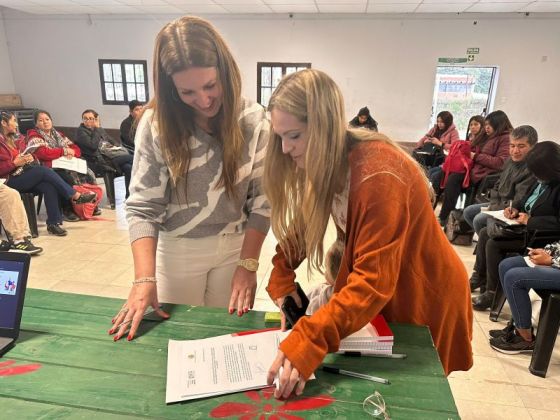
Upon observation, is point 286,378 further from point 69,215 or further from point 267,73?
point 267,73

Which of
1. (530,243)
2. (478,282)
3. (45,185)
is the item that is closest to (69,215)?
(45,185)

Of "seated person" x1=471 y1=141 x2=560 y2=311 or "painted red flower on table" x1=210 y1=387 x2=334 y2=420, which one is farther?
"seated person" x1=471 y1=141 x2=560 y2=311

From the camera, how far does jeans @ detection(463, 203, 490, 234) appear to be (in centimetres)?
347

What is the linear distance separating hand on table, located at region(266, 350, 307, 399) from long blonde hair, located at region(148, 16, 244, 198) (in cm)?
60

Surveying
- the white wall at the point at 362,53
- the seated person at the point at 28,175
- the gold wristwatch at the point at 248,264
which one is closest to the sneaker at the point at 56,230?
the seated person at the point at 28,175

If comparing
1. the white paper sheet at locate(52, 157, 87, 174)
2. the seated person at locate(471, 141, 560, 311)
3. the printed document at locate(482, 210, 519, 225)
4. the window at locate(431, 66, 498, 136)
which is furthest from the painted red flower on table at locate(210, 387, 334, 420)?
the window at locate(431, 66, 498, 136)

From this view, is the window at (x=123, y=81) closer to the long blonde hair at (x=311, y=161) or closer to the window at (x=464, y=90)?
the window at (x=464, y=90)

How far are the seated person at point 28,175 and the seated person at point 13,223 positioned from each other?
1.38 ft

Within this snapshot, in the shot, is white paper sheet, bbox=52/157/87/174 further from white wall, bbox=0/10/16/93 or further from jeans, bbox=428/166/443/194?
white wall, bbox=0/10/16/93

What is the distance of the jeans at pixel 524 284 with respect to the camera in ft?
6.99

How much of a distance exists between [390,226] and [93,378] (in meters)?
0.73

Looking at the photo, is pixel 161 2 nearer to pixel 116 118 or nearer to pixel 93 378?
pixel 116 118

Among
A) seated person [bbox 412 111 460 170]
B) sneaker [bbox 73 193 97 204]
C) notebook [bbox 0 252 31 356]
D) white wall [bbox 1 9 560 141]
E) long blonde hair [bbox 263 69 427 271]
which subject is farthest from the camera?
white wall [bbox 1 9 560 141]

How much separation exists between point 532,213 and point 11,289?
304 cm
